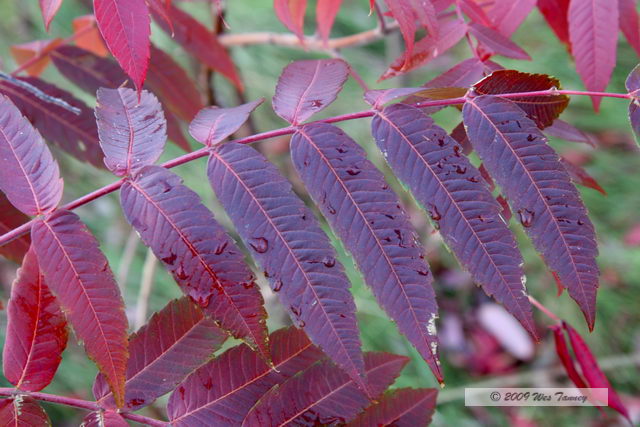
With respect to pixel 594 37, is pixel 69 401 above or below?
below

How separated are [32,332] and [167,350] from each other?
11 cm

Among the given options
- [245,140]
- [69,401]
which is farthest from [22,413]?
[245,140]

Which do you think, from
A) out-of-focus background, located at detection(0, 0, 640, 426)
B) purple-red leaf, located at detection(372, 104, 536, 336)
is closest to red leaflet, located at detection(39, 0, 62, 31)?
purple-red leaf, located at detection(372, 104, 536, 336)

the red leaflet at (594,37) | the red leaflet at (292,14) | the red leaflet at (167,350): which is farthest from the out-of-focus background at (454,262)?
the red leaflet at (167,350)

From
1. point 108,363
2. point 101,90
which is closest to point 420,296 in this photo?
point 108,363

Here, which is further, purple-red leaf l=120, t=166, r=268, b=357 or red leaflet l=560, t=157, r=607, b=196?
red leaflet l=560, t=157, r=607, b=196

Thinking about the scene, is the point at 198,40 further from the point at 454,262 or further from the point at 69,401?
the point at 454,262

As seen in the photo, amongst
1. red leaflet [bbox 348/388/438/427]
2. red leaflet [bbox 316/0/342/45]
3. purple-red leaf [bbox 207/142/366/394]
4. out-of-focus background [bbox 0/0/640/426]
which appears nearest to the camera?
purple-red leaf [bbox 207/142/366/394]

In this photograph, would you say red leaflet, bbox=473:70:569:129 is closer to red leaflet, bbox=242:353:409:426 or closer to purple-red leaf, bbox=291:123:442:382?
purple-red leaf, bbox=291:123:442:382

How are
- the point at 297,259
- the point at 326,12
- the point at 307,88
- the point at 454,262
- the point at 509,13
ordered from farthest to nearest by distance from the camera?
1. the point at 454,262
2. the point at 326,12
3. the point at 509,13
4. the point at 307,88
5. the point at 297,259

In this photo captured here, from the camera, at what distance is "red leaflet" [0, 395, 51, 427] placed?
0.52 metres

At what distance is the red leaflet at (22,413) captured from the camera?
1.70ft

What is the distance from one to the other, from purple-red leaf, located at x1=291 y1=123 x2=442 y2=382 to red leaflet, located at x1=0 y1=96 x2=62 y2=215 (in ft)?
0.70

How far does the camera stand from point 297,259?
48 centimetres
